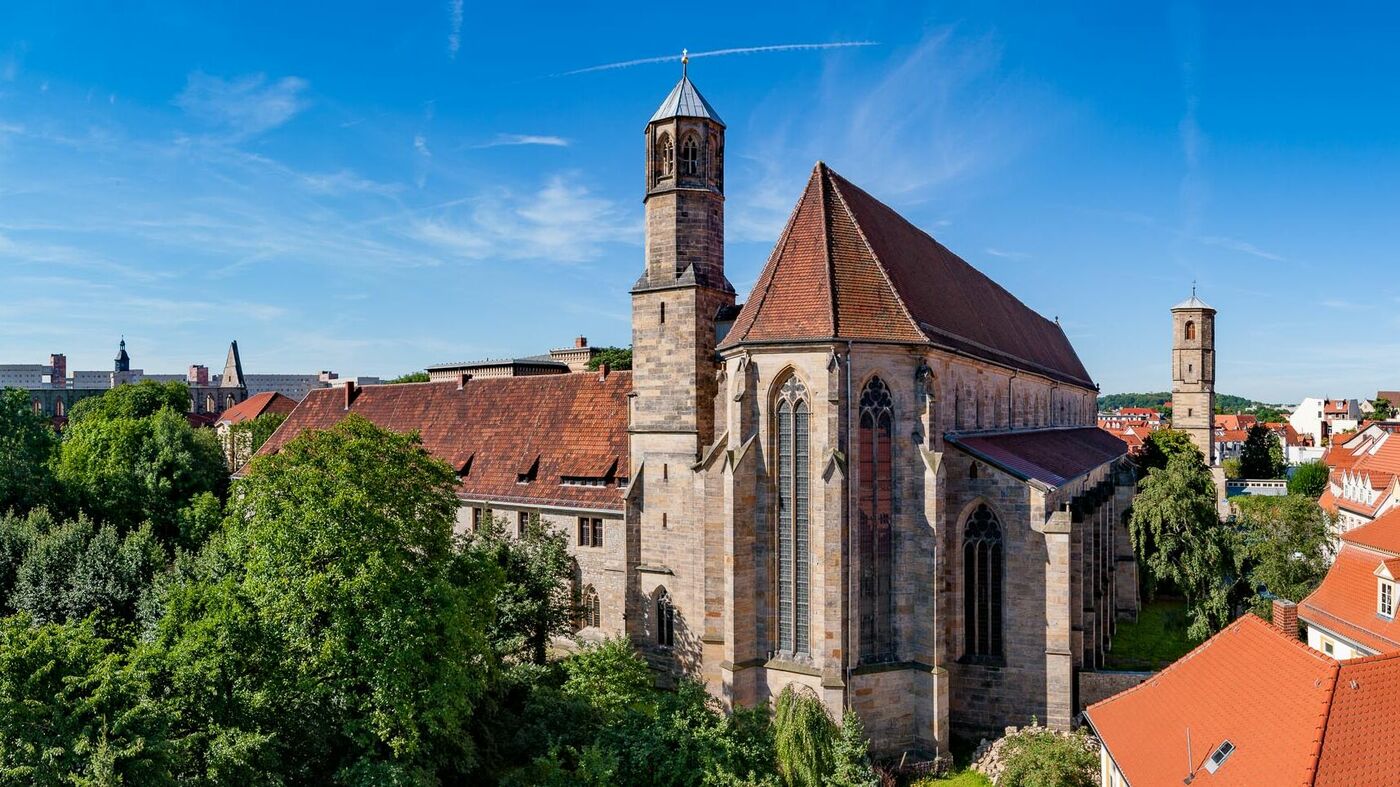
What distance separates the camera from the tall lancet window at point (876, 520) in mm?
25203

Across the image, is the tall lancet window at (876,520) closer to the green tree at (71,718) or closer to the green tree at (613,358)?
the green tree at (71,718)

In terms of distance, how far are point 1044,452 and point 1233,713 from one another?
20.0 metres

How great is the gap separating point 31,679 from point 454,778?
396 inches

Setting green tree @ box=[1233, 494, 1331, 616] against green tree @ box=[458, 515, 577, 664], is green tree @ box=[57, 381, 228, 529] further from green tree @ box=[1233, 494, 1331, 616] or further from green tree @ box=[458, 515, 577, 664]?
green tree @ box=[1233, 494, 1331, 616]

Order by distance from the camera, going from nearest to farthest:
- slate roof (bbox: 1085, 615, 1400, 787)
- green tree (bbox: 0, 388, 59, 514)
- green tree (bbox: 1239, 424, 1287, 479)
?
slate roof (bbox: 1085, 615, 1400, 787)
green tree (bbox: 0, 388, 59, 514)
green tree (bbox: 1239, 424, 1287, 479)

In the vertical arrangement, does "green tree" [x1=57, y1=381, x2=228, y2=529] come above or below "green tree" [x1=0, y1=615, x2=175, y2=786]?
above

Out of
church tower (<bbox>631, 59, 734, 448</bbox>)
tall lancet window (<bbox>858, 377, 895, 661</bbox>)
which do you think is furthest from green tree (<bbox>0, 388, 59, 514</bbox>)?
tall lancet window (<bbox>858, 377, 895, 661</bbox>)

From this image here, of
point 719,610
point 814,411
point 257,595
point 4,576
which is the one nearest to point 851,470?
point 814,411

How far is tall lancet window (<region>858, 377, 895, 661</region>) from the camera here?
25.2 metres

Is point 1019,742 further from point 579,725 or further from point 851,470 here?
point 579,725

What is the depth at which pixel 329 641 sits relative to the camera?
63.3 ft

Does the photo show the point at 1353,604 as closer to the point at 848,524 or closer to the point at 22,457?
the point at 848,524

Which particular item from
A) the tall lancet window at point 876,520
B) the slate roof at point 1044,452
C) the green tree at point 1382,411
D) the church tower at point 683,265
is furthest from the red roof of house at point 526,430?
the green tree at point 1382,411

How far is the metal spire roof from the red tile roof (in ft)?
71.8
